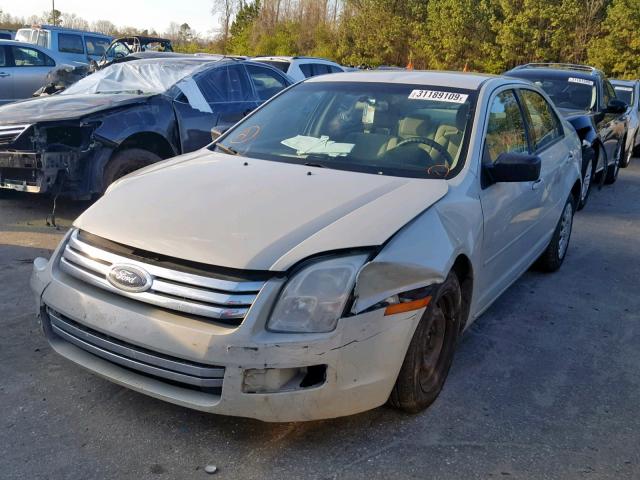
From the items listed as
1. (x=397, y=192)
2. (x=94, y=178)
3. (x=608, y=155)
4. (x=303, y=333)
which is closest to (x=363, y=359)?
(x=303, y=333)

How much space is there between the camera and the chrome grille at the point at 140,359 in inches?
101

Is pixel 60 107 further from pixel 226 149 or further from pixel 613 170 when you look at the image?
pixel 613 170

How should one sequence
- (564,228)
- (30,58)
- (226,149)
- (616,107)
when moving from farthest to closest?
1. (30,58)
2. (616,107)
3. (564,228)
4. (226,149)

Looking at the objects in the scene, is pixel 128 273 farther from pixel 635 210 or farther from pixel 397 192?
pixel 635 210

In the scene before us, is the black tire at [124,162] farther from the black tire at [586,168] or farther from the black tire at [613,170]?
the black tire at [613,170]

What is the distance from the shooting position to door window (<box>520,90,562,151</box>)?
15.1ft

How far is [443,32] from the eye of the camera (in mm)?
34031

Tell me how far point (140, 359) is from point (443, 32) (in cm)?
3417

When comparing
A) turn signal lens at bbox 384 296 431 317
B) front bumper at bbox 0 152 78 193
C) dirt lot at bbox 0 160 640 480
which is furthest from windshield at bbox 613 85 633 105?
turn signal lens at bbox 384 296 431 317

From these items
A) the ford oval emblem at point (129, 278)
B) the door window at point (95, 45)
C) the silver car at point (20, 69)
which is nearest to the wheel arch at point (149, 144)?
the ford oval emblem at point (129, 278)

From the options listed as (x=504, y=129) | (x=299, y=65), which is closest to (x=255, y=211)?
(x=504, y=129)

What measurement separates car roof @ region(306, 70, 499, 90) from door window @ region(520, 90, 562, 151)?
20.3 inches

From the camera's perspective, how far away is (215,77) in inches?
290

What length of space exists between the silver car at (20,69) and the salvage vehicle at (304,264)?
34.7 ft
